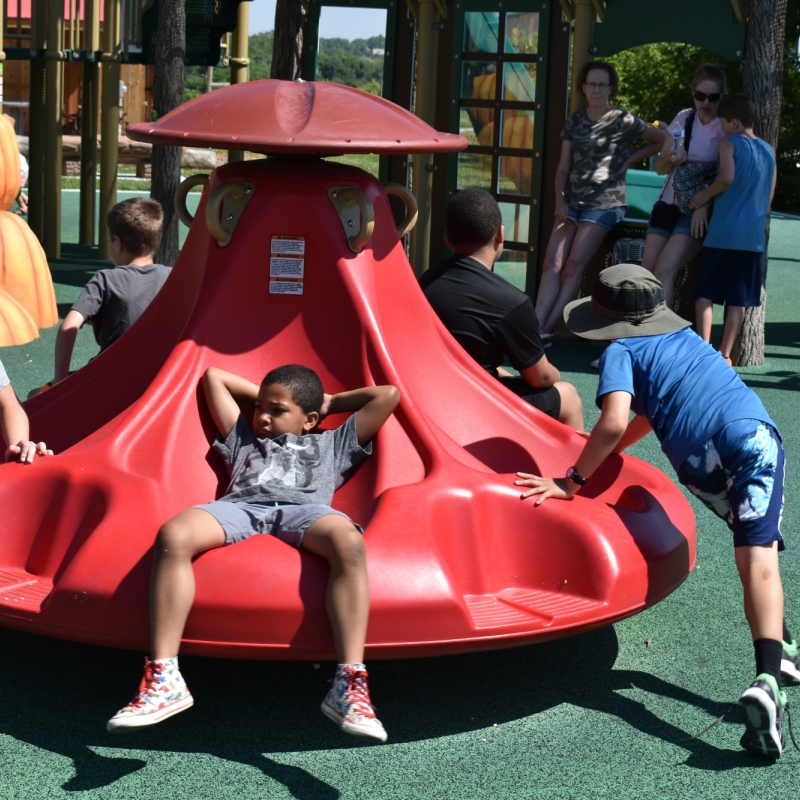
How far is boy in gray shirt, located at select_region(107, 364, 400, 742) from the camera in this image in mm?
Answer: 3027

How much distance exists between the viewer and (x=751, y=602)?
3377 millimetres

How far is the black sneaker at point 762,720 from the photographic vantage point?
3.16 meters

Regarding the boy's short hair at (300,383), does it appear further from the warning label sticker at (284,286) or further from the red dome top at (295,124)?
the red dome top at (295,124)

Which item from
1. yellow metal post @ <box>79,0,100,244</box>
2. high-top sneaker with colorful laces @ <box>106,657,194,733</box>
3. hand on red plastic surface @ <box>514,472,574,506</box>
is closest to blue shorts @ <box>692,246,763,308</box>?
hand on red plastic surface @ <box>514,472,574,506</box>

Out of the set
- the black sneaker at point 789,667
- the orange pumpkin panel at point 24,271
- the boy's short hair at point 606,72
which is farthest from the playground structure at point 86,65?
the black sneaker at point 789,667

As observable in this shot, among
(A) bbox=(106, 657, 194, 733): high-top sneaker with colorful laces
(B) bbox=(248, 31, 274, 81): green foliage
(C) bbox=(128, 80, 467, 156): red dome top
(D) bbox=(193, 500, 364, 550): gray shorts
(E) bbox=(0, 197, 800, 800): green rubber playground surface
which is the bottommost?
(E) bbox=(0, 197, 800, 800): green rubber playground surface

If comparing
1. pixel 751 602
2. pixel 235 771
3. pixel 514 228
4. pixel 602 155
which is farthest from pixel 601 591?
pixel 514 228

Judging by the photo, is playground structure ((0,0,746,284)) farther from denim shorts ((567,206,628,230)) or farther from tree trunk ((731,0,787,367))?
denim shorts ((567,206,628,230))

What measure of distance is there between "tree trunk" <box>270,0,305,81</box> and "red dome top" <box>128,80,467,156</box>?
30.5 ft

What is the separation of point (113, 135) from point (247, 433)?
9376 millimetres

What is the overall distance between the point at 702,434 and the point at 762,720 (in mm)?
816

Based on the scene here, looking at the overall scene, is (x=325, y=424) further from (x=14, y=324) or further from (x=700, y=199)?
(x=14, y=324)

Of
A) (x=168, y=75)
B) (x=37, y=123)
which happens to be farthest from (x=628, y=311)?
(x=37, y=123)

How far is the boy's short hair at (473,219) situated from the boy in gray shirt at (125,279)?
129 cm
